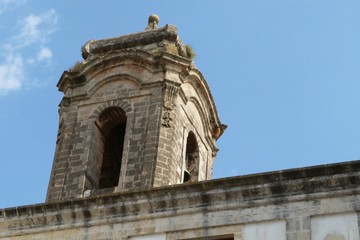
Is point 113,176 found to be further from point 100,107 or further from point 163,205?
point 163,205

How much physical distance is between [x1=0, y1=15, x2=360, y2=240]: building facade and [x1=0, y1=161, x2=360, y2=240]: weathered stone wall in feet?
0.05

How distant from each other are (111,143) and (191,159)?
2.00 m

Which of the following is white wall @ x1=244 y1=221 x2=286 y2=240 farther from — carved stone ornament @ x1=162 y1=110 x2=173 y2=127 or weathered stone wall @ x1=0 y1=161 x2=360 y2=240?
Answer: carved stone ornament @ x1=162 y1=110 x2=173 y2=127

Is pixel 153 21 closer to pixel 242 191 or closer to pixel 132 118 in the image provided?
pixel 132 118

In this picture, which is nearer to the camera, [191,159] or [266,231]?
[266,231]

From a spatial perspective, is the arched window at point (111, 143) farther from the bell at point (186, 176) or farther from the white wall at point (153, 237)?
the white wall at point (153, 237)

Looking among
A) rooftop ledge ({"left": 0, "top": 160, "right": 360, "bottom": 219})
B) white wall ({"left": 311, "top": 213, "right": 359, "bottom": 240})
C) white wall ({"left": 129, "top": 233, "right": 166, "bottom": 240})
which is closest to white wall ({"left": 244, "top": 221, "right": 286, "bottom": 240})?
rooftop ledge ({"left": 0, "top": 160, "right": 360, "bottom": 219})

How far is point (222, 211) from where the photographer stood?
15.1 m

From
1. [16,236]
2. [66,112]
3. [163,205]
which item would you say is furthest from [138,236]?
[66,112]

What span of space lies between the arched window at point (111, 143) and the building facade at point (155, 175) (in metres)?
0.03

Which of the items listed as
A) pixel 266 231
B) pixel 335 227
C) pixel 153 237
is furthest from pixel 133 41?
pixel 335 227

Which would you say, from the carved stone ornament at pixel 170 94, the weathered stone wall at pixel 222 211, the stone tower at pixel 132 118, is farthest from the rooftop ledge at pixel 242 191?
the carved stone ornament at pixel 170 94

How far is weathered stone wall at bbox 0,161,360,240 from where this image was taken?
14445mm

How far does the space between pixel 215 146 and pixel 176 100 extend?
2696 mm
